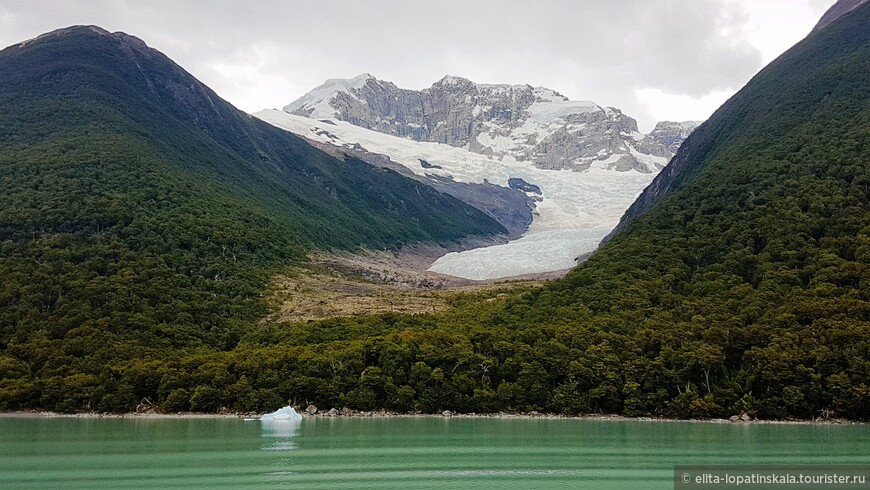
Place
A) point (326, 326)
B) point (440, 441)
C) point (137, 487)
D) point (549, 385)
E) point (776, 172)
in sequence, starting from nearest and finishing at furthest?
point (137, 487) → point (440, 441) → point (549, 385) → point (326, 326) → point (776, 172)

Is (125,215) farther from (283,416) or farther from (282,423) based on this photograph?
(282,423)

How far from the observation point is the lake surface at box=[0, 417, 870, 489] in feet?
105

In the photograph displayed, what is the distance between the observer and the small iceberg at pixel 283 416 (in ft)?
186

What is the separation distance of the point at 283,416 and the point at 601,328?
104ft

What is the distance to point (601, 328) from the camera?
7181 cm

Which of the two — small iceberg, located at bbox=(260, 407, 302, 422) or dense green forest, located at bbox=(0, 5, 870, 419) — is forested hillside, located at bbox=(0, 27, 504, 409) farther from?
small iceberg, located at bbox=(260, 407, 302, 422)

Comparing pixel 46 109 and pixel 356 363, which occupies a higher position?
pixel 46 109

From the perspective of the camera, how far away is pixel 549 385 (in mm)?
63531

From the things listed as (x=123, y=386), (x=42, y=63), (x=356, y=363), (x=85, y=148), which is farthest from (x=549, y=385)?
(x=42, y=63)

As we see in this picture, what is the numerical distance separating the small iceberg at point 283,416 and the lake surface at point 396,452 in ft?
4.61

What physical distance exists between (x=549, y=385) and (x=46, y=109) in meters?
111

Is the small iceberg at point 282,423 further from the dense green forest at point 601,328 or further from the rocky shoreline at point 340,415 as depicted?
the dense green forest at point 601,328

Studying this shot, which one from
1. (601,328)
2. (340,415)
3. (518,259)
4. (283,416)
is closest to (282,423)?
(283,416)

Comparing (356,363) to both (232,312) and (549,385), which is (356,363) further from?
(232,312)
